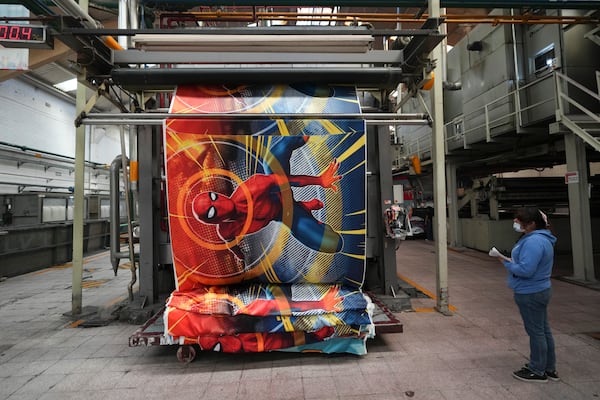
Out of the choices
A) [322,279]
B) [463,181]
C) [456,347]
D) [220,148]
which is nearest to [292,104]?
[220,148]

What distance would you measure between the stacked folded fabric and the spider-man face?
1 centimetres

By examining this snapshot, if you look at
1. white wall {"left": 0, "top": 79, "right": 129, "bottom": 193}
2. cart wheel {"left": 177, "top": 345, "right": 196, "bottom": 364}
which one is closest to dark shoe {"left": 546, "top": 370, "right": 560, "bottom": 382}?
cart wheel {"left": 177, "top": 345, "right": 196, "bottom": 364}

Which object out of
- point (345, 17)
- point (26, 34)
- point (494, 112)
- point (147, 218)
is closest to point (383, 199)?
point (147, 218)

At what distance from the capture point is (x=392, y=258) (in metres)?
4.89

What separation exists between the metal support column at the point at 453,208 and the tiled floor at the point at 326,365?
6.49 meters

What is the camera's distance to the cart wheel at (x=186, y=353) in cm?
333

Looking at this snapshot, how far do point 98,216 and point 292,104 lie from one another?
41.3 ft

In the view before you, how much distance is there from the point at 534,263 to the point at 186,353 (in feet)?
11.7

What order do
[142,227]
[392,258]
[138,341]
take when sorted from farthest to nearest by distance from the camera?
[392,258] < [142,227] < [138,341]

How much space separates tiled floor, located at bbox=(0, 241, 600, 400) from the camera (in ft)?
9.27

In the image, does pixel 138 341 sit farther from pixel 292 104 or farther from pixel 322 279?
pixel 292 104

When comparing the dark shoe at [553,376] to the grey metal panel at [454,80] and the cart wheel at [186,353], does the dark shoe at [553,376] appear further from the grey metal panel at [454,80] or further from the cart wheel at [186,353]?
the grey metal panel at [454,80]

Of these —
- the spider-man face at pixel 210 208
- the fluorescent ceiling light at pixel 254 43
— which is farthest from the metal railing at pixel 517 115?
the spider-man face at pixel 210 208

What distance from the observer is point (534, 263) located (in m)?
2.73
